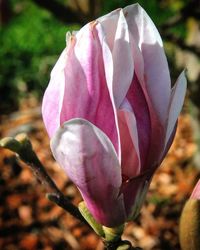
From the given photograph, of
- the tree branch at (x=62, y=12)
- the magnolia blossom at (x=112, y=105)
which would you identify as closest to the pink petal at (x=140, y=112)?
the magnolia blossom at (x=112, y=105)

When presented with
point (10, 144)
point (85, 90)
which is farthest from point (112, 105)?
point (10, 144)

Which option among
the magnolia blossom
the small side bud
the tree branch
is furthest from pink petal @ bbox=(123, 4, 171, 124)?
the tree branch

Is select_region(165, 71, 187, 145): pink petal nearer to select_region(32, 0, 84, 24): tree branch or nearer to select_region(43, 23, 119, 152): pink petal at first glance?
select_region(43, 23, 119, 152): pink petal

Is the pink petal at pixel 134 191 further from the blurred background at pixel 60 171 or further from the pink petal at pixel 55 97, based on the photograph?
the blurred background at pixel 60 171

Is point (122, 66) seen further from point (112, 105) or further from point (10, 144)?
point (10, 144)

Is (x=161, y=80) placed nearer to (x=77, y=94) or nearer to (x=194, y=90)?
(x=77, y=94)
